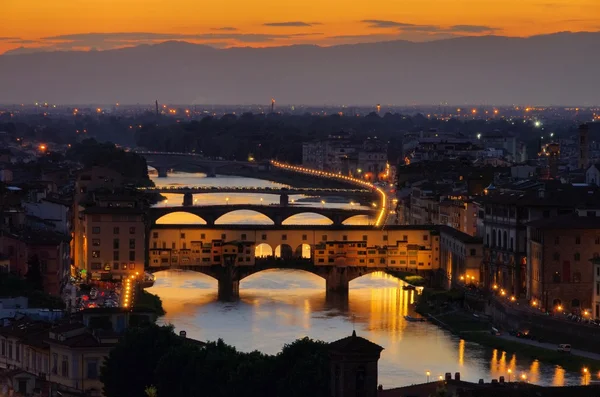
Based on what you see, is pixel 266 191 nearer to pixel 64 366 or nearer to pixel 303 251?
pixel 303 251

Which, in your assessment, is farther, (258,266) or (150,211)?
(150,211)

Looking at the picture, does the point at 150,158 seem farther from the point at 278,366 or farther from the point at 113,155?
the point at 278,366

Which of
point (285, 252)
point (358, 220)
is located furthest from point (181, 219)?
point (285, 252)

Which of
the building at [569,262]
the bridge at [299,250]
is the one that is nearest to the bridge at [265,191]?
the bridge at [299,250]

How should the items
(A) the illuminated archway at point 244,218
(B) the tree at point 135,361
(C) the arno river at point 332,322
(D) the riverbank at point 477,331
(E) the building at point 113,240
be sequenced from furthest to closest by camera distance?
1. (A) the illuminated archway at point 244,218
2. (E) the building at point 113,240
3. (D) the riverbank at point 477,331
4. (C) the arno river at point 332,322
5. (B) the tree at point 135,361

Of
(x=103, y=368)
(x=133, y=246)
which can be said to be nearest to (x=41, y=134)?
(x=133, y=246)

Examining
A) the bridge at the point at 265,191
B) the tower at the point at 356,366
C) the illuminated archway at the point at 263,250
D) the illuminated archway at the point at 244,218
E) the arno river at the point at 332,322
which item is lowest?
the arno river at the point at 332,322

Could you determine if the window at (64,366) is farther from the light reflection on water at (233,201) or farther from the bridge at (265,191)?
the bridge at (265,191)
